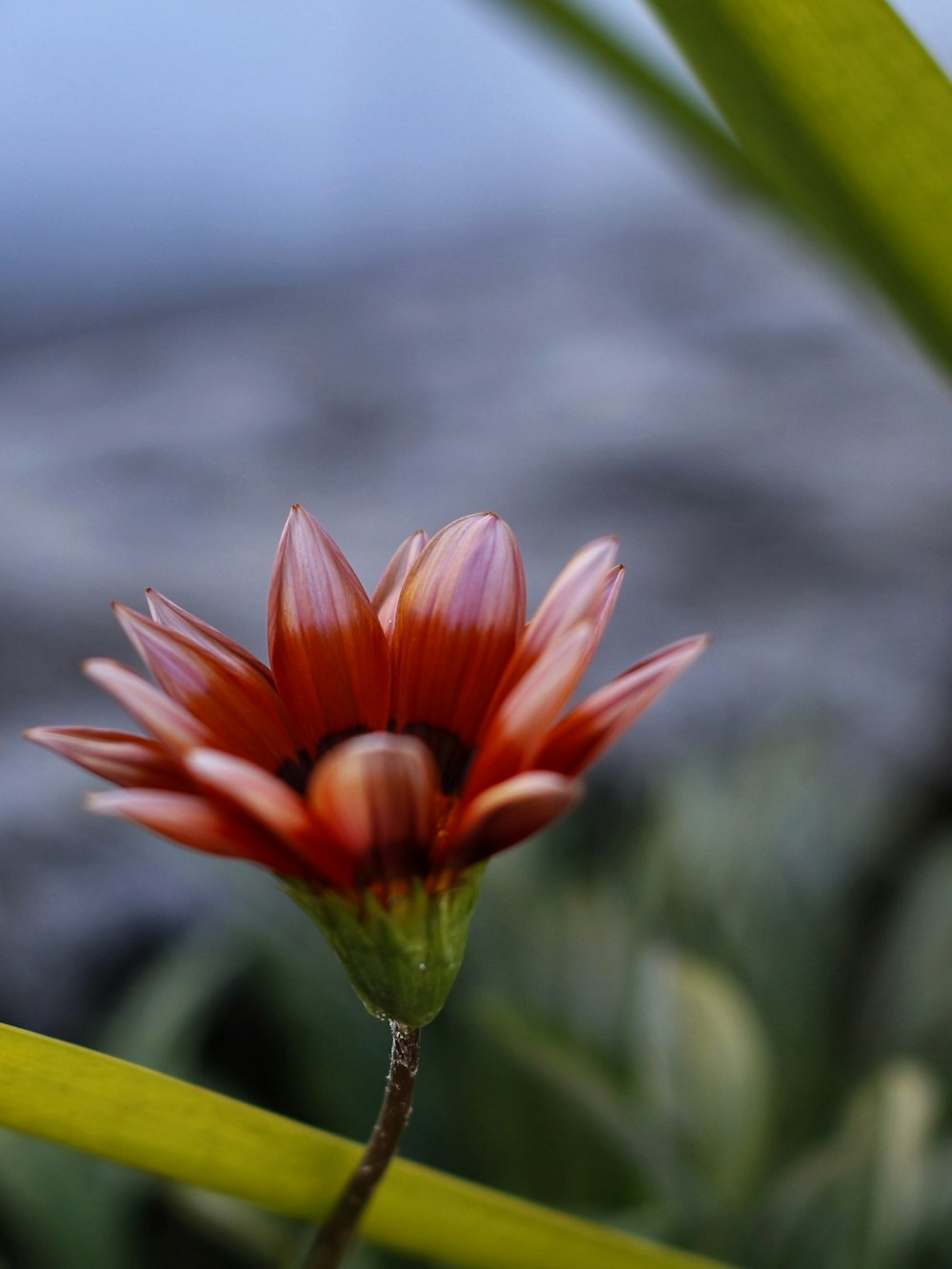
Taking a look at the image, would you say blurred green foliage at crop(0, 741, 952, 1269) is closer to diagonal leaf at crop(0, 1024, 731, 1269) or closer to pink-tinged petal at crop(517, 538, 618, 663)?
diagonal leaf at crop(0, 1024, 731, 1269)

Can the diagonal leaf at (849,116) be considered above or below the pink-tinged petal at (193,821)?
above

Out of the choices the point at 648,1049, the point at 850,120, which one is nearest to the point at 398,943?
the point at 850,120

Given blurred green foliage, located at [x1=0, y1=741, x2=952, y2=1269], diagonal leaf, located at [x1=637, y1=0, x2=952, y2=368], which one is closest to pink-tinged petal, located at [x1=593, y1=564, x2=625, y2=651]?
diagonal leaf, located at [x1=637, y1=0, x2=952, y2=368]

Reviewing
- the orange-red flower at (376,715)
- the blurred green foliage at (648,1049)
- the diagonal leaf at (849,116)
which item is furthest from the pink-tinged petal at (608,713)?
the blurred green foliage at (648,1049)

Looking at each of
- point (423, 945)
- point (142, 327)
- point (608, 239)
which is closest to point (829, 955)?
point (423, 945)

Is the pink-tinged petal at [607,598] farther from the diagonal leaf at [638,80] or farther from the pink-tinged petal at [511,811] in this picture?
the diagonal leaf at [638,80]

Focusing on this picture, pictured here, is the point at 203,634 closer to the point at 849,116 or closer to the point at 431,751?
the point at 431,751

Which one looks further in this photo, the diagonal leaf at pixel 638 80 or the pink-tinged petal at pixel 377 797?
the diagonal leaf at pixel 638 80

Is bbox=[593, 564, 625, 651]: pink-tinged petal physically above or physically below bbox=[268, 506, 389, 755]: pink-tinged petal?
below
